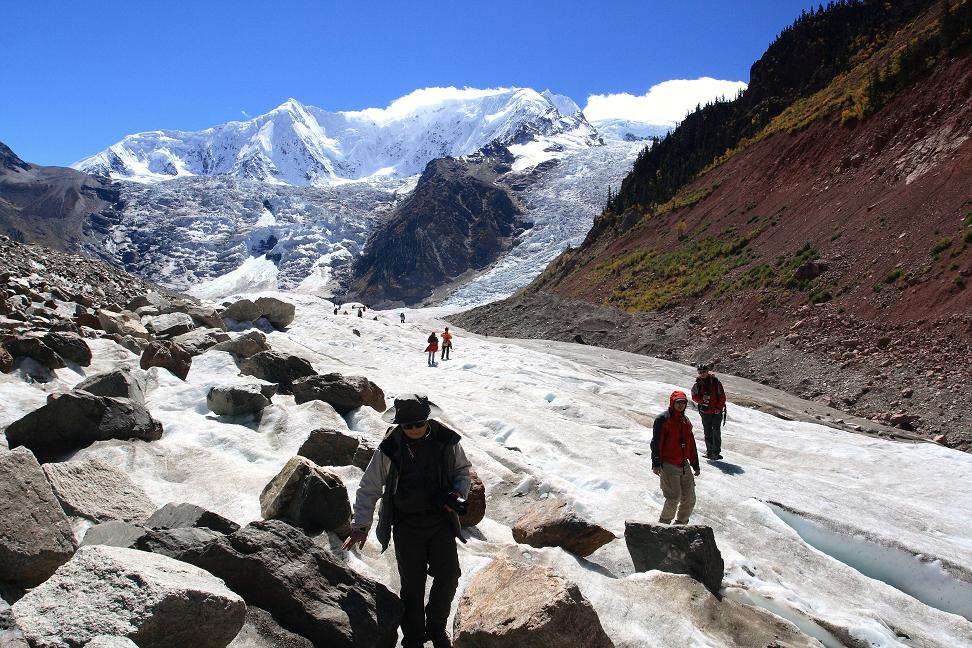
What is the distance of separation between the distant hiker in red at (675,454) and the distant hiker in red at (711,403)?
4268mm

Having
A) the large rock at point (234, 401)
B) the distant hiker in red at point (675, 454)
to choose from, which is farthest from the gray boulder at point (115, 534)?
the distant hiker in red at point (675, 454)

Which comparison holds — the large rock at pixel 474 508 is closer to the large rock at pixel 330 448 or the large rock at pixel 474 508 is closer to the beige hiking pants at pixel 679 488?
the large rock at pixel 330 448

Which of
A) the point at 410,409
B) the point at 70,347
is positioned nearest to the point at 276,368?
the point at 70,347

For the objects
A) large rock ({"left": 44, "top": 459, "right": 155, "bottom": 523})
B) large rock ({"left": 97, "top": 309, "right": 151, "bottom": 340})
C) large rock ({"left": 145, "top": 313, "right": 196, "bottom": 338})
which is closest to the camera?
large rock ({"left": 44, "top": 459, "right": 155, "bottom": 523})

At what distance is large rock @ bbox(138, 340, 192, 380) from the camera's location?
12.0 meters

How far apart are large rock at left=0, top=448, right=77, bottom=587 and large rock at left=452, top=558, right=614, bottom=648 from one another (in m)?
2.78

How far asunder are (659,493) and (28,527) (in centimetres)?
829

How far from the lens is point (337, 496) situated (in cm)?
593

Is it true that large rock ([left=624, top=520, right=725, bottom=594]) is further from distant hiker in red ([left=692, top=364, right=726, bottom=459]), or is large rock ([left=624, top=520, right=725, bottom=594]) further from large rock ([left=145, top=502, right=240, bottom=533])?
distant hiker in red ([left=692, top=364, right=726, bottom=459])

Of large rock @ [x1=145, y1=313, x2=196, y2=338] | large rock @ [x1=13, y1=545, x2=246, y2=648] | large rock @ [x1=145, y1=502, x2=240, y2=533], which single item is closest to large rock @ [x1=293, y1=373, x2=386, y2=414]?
large rock @ [x1=145, y1=502, x2=240, y2=533]

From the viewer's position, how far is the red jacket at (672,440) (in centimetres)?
812

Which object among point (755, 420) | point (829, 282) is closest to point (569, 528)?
point (755, 420)

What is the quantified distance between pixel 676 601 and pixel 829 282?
90.1 feet

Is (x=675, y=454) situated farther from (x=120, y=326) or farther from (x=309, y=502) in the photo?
(x=120, y=326)
